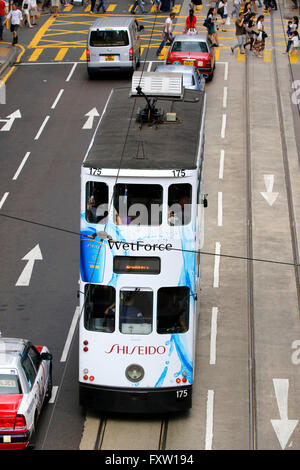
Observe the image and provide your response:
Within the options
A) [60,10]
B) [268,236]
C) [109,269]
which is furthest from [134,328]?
[60,10]

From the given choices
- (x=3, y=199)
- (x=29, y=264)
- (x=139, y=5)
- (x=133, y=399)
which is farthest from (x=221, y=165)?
(x=139, y=5)

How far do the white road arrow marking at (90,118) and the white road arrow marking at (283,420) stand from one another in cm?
1605

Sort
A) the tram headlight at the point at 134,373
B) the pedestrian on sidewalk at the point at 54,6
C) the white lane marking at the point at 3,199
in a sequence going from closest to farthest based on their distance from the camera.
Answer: the tram headlight at the point at 134,373
the white lane marking at the point at 3,199
the pedestrian on sidewalk at the point at 54,6

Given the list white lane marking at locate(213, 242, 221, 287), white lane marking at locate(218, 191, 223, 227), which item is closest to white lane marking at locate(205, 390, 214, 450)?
white lane marking at locate(213, 242, 221, 287)

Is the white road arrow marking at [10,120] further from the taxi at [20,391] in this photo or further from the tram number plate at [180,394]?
the tram number plate at [180,394]

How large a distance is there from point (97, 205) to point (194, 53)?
2098 centimetres

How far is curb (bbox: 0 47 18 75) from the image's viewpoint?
3956 cm

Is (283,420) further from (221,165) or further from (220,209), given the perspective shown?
(221,165)

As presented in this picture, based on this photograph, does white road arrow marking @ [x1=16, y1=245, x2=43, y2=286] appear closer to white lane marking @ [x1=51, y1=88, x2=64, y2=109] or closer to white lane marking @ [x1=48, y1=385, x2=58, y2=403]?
white lane marking @ [x1=48, y1=385, x2=58, y2=403]

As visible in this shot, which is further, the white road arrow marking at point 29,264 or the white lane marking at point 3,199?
the white lane marking at point 3,199

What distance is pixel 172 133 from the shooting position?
18.4m

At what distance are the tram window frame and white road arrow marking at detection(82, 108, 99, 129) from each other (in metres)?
16.7

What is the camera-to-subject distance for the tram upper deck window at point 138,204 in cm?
1680

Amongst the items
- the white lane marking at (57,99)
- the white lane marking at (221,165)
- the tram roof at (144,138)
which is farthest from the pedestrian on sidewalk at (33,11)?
the tram roof at (144,138)
